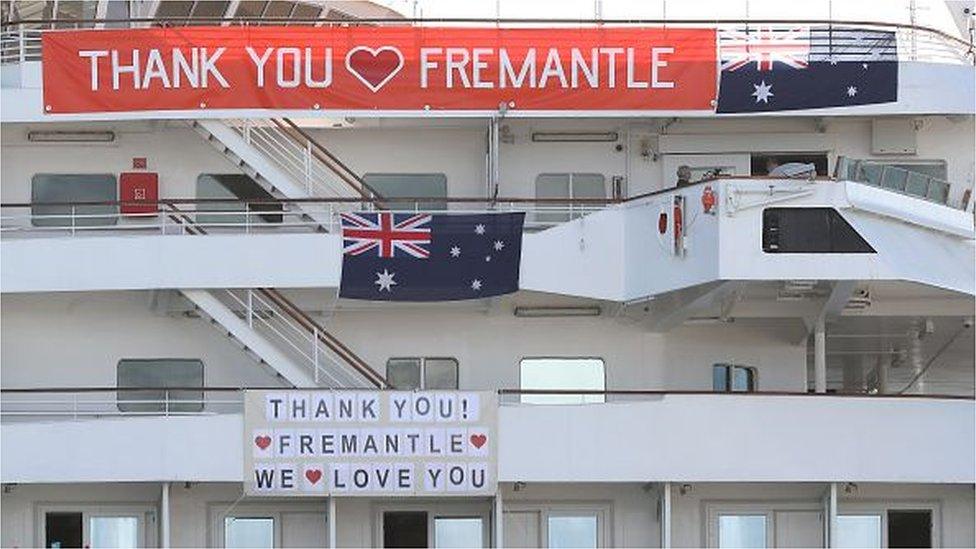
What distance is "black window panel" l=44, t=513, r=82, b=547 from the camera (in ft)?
96.7

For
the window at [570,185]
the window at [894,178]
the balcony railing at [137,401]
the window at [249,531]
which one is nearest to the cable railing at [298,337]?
the balcony railing at [137,401]

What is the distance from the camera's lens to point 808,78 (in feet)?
99.7

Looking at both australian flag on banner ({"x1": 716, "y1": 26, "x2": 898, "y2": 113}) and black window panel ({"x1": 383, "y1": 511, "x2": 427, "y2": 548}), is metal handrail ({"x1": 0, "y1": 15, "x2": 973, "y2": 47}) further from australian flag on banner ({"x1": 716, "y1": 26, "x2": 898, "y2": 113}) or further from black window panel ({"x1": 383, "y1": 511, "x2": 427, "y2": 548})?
black window panel ({"x1": 383, "y1": 511, "x2": 427, "y2": 548})

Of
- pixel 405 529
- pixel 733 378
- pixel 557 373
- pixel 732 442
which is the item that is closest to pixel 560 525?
pixel 405 529

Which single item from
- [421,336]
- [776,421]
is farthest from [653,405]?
[421,336]

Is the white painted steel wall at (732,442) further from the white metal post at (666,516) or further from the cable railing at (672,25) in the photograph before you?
the cable railing at (672,25)

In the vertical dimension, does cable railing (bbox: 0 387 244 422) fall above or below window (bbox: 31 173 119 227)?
below

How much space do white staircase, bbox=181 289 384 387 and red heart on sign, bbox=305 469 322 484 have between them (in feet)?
3.85

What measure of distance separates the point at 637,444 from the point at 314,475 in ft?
12.5

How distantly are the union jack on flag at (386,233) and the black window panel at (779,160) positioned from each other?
14.7 feet

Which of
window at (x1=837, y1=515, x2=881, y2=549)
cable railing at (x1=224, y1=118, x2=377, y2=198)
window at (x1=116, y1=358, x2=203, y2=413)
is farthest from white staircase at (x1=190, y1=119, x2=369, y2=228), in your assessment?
window at (x1=837, y1=515, x2=881, y2=549)

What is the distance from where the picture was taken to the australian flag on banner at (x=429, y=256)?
29.5 meters

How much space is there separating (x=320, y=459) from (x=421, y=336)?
2611 mm

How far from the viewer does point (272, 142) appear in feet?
101
